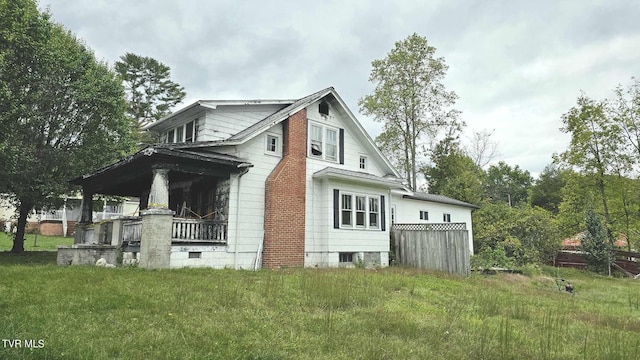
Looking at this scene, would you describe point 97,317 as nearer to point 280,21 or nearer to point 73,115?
point 280,21

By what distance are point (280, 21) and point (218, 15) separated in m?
2.31

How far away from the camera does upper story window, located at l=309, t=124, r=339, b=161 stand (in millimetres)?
17391

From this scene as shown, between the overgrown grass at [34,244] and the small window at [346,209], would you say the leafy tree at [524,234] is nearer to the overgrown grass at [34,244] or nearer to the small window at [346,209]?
the small window at [346,209]

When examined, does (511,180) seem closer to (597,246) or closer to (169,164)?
(597,246)

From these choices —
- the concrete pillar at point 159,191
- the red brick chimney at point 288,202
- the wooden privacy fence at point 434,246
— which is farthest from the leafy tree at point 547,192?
the concrete pillar at point 159,191

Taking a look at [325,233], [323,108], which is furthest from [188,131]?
[325,233]

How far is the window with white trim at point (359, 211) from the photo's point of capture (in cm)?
1739

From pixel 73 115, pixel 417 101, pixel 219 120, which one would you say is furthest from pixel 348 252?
pixel 417 101

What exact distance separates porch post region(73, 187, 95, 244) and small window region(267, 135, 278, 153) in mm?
7671

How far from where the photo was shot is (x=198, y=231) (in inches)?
529

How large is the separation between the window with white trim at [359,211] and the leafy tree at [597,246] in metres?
15.0

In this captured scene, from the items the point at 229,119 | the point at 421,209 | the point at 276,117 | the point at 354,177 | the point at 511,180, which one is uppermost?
the point at 511,180

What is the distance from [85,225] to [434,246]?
1447cm

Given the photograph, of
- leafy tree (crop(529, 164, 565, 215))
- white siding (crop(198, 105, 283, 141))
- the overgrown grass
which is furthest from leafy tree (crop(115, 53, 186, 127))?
leafy tree (crop(529, 164, 565, 215))
